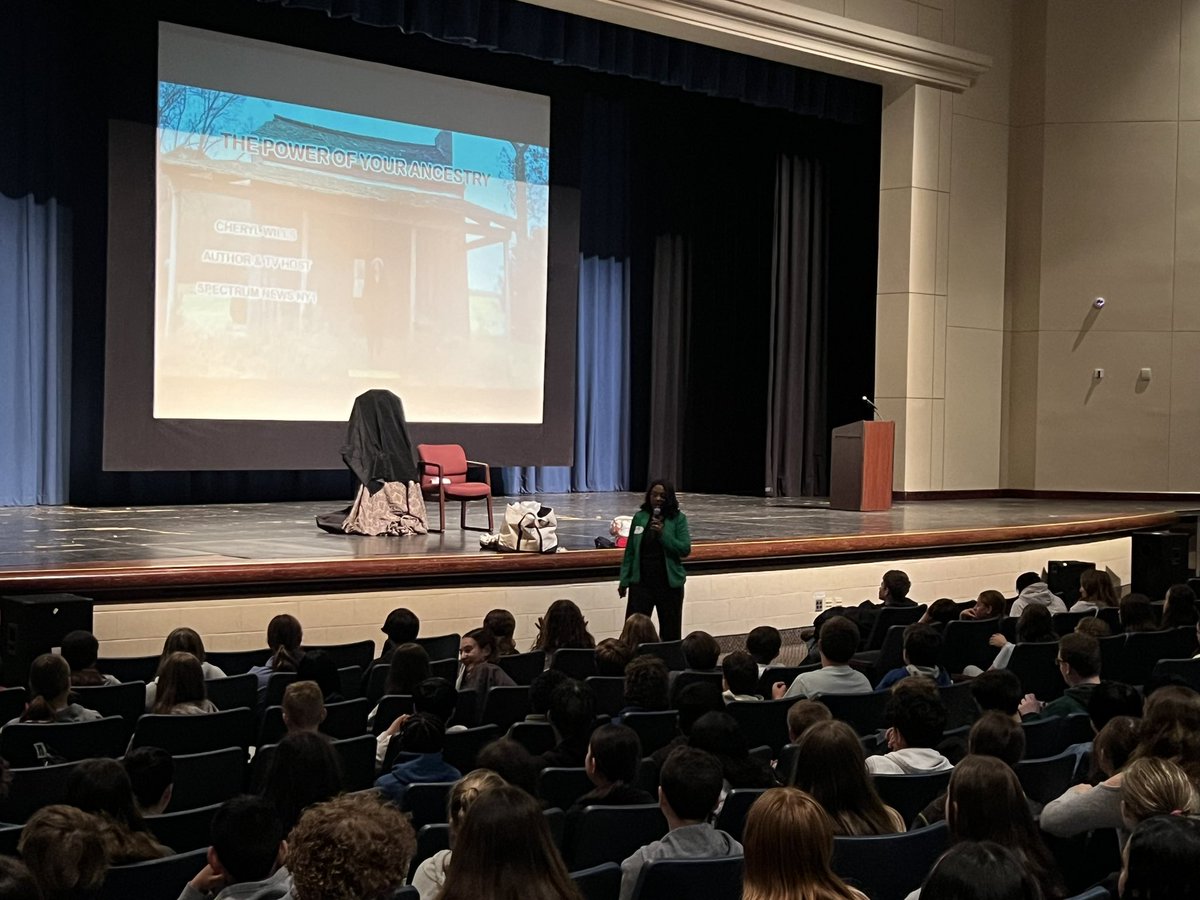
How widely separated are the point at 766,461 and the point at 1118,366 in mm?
3992

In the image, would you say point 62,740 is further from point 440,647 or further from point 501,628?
point 440,647

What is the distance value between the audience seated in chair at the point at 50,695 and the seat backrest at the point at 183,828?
1289mm

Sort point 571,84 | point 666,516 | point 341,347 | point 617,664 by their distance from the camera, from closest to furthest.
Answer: point 617,664 < point 666,516 < point 341,347 < point 571,84

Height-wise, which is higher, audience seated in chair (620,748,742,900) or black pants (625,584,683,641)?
audience seated in chair (620,748,742,900)

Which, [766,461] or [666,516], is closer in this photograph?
[666,516]

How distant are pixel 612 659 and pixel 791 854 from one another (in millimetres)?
3085

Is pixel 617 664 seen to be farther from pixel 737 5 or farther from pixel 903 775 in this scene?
pixel 737 5

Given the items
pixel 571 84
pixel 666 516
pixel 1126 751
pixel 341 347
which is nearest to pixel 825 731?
pixel 1126 751

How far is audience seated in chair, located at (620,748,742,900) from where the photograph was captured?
9.34ft

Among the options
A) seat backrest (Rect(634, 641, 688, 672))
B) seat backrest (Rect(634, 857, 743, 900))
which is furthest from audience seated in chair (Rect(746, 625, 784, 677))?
seat backrest (Rect(634, 857, 743, 900))

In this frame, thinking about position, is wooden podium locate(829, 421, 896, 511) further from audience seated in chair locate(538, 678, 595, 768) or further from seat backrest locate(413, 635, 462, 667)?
audience seated in chair locate(538, 678, 595, 768)

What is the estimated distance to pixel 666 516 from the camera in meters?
7.46

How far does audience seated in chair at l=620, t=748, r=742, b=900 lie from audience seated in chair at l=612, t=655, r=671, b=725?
1476 mm

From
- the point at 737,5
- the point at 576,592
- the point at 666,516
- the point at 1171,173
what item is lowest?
the point at 576,592
